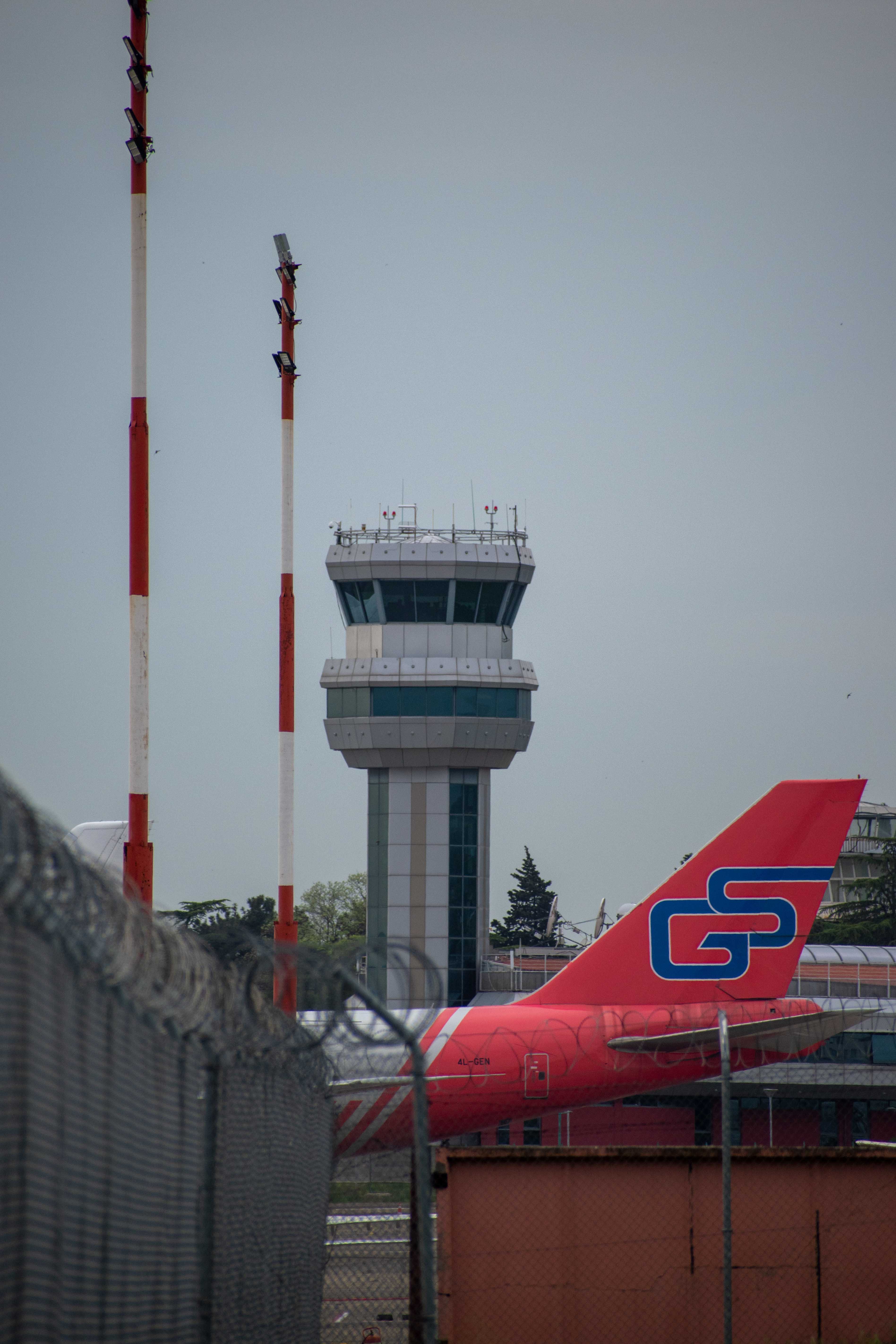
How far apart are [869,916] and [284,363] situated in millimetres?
95324

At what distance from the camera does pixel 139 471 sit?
19.9 metres

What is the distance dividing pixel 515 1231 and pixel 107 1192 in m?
7.84

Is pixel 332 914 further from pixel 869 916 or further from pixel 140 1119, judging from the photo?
pixel 140 1119

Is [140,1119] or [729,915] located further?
[729,915]

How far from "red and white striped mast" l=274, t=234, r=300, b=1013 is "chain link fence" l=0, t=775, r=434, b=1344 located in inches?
610

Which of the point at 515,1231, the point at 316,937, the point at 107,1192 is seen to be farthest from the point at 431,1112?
the point at 316,937

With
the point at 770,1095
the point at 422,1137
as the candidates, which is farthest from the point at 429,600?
the point at 422,1137

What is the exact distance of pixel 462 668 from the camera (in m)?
48.2

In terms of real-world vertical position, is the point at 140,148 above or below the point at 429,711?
above

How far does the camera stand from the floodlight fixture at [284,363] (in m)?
27.6

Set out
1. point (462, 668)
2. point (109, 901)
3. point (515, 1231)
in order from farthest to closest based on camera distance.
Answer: point (462, 668)
point (515, 1231)
point (109, 901)

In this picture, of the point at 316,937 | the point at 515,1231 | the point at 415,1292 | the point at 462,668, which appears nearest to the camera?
the point at 415,1292

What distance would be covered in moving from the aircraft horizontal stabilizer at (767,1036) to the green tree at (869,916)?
83.7 meters

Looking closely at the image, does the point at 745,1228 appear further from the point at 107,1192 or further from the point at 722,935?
the point at 722,935
